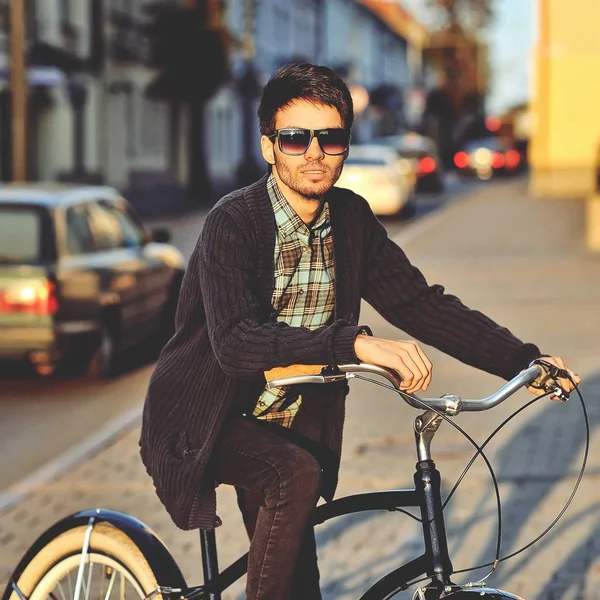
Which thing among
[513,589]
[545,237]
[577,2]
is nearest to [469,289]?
[545,237]

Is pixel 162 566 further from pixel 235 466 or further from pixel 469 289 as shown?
pixel 469 289

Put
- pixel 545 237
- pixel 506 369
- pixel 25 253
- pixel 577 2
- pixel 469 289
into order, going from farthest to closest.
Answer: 1. pixel 577 2
2. pixel 545 237
3. pixel 469 289
4. pixel 25 253
5. pixel 506 369

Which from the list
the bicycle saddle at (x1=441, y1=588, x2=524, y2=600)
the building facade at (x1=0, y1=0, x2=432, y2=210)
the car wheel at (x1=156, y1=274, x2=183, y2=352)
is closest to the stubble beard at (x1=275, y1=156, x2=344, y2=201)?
A: the bicycle saddle at (x1=441, y1=588, x2=524, y2=600)

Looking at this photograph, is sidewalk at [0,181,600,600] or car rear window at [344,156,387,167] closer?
sidewalk at [0,181,600,600]

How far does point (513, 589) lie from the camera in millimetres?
5254

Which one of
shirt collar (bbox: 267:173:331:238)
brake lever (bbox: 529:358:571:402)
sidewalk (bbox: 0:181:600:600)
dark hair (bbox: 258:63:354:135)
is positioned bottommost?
sidewalk (bbox: 0:181:600:600)

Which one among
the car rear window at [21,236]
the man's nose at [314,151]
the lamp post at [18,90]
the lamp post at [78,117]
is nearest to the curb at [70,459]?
the car rear window at [21,236]

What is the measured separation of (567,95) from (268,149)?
38.2 m

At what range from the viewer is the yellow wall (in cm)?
Answer: 4025

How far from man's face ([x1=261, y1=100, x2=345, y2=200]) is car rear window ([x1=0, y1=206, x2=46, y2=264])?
24.1 ft

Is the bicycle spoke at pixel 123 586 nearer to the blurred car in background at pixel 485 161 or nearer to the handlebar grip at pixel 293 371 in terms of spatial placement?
the handlebar grip at pixel 293 371

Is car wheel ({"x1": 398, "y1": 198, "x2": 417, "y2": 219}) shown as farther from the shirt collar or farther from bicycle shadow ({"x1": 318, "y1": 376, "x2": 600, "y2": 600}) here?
the shirt collar

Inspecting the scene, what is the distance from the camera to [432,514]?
310 cm

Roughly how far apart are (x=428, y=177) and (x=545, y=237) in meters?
19.9
